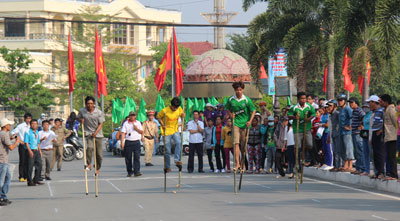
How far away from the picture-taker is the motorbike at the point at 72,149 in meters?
32.7

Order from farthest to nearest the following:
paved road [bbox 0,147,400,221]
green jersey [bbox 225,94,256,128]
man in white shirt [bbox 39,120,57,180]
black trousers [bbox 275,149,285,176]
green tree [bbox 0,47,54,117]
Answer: green tree [bbox 0,47,54,117] → man in white shirt [bbox 39,120,57,180] → black trousers [bbox 275,149,285,176] → green jersey [bbox 225,94,256,128] → paved road [bbox 0,147,400,221]

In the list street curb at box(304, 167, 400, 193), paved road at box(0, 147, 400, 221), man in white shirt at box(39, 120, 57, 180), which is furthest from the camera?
man in white shirt at box(39, 120, 57, 180)

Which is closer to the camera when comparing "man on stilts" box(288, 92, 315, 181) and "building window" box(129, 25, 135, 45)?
"man on stilts" box(288, 92, 315, 181)

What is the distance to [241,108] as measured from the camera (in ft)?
55.0

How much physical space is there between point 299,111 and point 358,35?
5122 millimetres

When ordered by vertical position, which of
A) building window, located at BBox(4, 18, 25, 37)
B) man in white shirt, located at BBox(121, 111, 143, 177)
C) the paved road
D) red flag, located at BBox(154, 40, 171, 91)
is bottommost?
the paved road

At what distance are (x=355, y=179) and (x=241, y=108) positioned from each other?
345cm

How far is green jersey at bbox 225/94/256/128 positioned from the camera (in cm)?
1677

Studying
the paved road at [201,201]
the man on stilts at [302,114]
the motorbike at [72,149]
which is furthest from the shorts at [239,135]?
the motorbike at [72,149]

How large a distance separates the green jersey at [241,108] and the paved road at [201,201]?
146 cm

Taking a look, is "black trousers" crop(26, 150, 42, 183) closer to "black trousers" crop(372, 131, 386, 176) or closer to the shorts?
the shorts

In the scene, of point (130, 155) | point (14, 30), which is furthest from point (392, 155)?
point (14, 30)

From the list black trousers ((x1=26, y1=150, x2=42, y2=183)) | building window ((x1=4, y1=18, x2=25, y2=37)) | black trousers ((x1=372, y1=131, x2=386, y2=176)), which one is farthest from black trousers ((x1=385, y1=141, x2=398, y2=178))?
building window ((x1=4, y1=18, x2=25, y2=37))

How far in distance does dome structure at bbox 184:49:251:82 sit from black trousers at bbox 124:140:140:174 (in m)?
39.8
